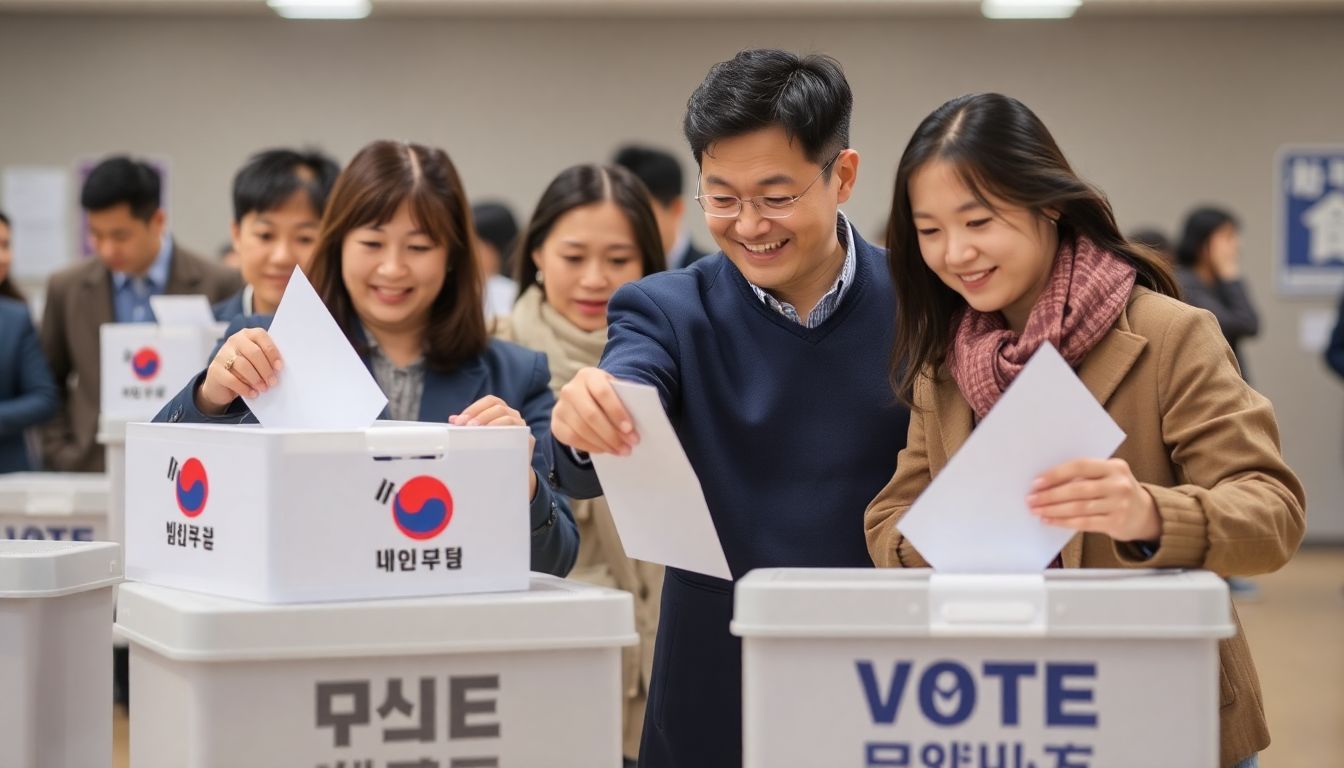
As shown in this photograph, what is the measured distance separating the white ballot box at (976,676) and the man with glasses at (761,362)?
0.51 meters

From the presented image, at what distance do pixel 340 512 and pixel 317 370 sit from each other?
0.72ft

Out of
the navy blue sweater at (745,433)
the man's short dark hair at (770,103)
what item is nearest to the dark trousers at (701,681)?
the navy blue sweater at (745,433)

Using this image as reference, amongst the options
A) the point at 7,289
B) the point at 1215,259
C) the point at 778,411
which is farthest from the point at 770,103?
the point at 1215,259

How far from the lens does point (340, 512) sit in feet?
4.55

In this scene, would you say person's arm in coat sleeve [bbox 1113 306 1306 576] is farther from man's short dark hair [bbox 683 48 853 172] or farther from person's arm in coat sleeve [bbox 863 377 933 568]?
man's short dark hair [bbox 683 48 853 172]

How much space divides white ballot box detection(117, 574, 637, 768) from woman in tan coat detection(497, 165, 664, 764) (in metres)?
1.40

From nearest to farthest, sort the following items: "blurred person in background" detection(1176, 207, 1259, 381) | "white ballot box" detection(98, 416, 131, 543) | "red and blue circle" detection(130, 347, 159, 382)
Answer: "white ballot box" detection(98, 416, 131, 543)
"red and blue circle" detection(130, 347, 159, 382)
"blurred person in background" detection(1176, 207, 1259, 381)

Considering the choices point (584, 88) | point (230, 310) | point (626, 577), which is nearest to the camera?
point (626, 577)

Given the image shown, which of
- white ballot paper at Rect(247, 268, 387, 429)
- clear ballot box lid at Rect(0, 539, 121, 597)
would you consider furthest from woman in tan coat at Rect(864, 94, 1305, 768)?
clear ballot box lid at Rect(0, 539, 121, 597)

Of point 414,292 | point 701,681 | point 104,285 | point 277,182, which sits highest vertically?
point 277,182

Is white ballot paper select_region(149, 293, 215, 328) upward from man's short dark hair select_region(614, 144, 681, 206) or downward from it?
downward

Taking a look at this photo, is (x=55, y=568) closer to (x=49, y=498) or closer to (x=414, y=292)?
(x=414, y=292)

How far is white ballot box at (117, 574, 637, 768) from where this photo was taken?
1.31 meters

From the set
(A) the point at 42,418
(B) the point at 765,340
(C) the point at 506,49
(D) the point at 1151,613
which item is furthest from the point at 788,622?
(C) the point at 506,49
